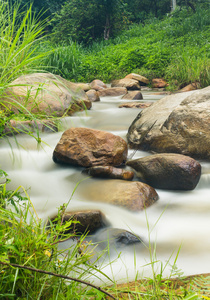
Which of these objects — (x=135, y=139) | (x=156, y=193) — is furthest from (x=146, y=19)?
(x=156, y=193)

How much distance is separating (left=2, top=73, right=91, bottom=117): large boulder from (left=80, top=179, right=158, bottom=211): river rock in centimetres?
80

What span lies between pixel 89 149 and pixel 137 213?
120 centimetres

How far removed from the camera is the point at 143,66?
464 inches

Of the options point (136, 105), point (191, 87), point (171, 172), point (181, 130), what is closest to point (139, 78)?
point (191, 87)

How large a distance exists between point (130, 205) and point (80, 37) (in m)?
15.4

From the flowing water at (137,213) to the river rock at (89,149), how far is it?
13 cm

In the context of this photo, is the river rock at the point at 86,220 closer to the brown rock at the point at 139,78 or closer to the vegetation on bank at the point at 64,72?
the vegetation on bank at the point at 64,72

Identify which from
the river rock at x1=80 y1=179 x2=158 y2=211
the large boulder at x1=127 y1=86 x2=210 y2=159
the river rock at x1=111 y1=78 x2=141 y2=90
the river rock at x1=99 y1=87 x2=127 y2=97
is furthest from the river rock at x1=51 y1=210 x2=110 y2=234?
the river rock at x1=111 y1=78 x2=141 y2=90

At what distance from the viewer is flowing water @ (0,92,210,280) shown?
2.32 metres

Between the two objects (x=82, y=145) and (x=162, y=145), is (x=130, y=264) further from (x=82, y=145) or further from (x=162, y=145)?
(x=162, y=145)

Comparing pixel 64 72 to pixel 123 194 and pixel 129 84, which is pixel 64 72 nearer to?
pixel 129 84

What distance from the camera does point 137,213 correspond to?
Answer: 2.95 meters

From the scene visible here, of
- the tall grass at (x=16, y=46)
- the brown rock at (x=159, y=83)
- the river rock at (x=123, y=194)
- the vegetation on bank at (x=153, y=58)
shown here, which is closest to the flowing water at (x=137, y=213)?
the river rock at (x=123, y=194)

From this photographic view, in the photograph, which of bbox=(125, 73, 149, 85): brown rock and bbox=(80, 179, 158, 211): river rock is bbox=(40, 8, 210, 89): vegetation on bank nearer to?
bbox=(125, 73, 149, 85): brown rock
